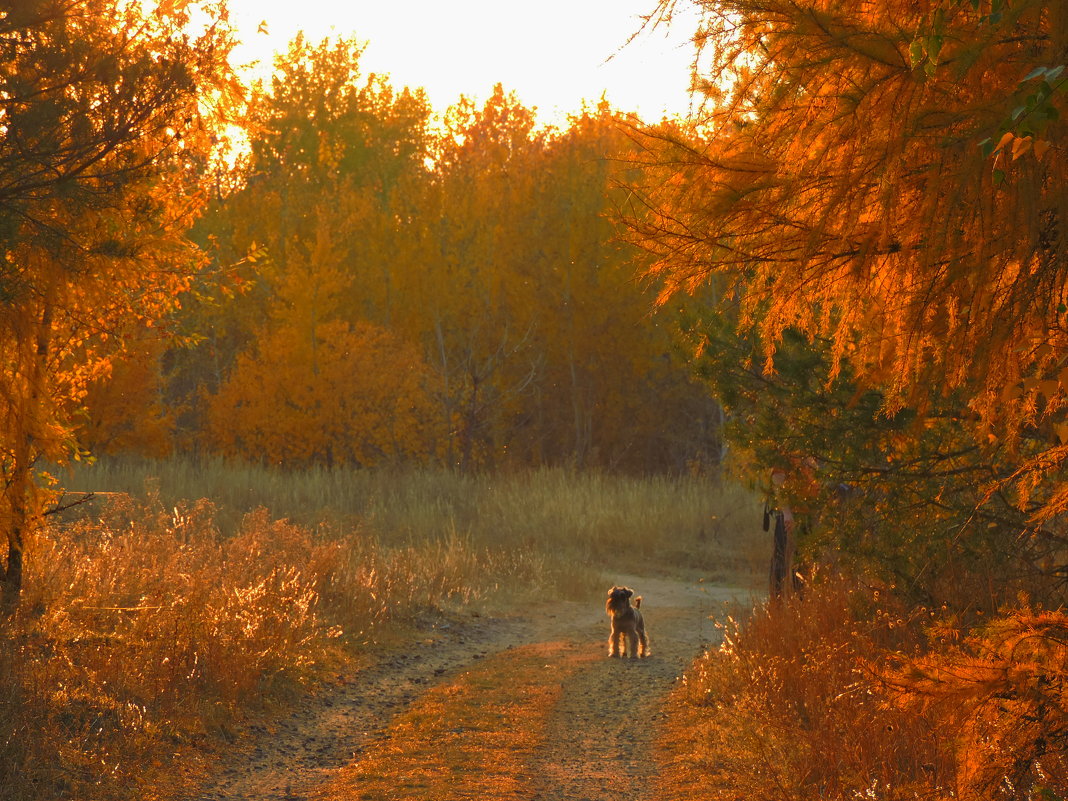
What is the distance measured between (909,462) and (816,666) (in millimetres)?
1375

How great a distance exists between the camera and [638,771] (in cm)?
706

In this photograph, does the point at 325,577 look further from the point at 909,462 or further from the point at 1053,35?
the point at 1053,35

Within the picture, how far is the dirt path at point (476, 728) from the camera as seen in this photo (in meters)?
6.63

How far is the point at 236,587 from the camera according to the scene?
33.0 ft

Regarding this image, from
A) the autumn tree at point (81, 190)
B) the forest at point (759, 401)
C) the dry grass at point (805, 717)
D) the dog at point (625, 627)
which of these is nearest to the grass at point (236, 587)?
the forest at point (759, 401)

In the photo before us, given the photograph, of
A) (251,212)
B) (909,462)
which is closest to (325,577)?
(909,462)

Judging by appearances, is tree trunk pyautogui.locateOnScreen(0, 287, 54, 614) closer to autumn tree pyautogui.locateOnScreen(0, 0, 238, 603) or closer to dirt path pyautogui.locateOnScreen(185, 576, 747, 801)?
autumn tree pyautogui.locateOnScreen(0, 0, 238, 603)

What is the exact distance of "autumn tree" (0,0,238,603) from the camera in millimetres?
6941

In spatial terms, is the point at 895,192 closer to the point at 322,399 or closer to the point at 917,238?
the point at 917,238

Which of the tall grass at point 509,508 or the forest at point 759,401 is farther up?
the forest at point 759,401

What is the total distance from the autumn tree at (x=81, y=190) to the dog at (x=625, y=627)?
16.4 feet

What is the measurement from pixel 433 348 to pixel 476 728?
26306 mm

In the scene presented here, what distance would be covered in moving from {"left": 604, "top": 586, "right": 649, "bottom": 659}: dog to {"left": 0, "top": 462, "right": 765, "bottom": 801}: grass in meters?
2.28

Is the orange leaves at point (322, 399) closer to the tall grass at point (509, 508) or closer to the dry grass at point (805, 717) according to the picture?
the tall grass at point (509, 508)
